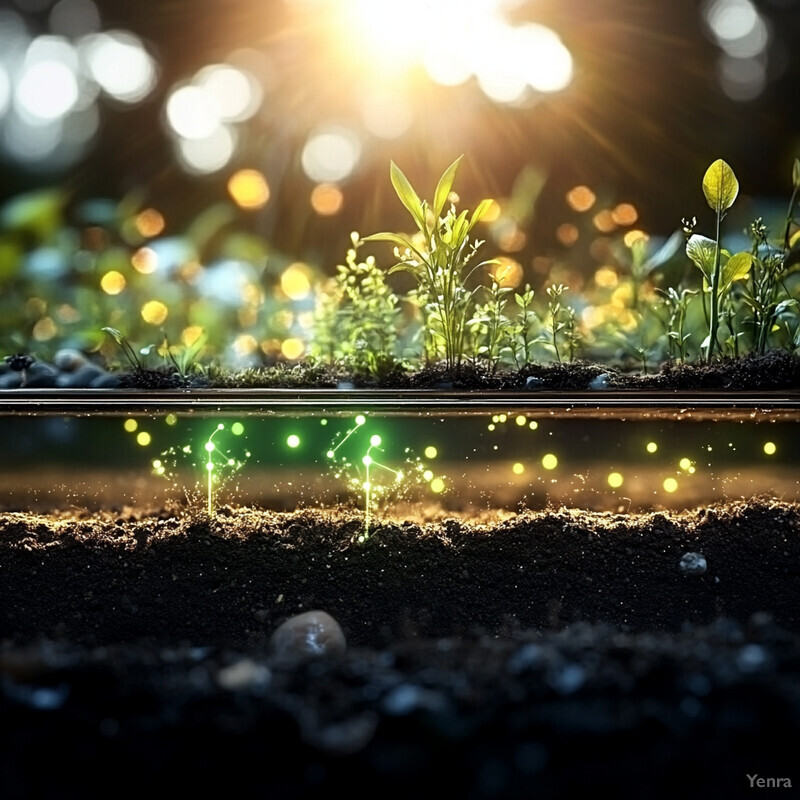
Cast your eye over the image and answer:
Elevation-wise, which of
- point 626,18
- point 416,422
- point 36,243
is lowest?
point 416,422

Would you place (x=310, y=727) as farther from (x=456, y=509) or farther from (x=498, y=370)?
(x=498, y=370)

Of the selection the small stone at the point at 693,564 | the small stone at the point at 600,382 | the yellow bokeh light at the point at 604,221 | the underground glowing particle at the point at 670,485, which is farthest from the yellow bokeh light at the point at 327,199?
the small stone at the point at 693,564

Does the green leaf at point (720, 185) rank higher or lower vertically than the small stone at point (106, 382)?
higher

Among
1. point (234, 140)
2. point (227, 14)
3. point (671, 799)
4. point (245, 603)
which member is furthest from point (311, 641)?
point (227, 14)

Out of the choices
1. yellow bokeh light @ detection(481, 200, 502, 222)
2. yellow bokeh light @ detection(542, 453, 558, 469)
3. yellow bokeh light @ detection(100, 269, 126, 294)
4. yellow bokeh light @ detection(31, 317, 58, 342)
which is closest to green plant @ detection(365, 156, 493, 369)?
yellow bokeh light @ detection(481, 200, 502, 222)

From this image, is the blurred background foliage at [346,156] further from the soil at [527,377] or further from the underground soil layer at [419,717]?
the underground soil layer at [419,717]

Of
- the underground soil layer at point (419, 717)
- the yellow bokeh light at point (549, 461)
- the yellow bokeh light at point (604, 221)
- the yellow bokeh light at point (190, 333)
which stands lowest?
the underground soil layer at point (419, 717)
